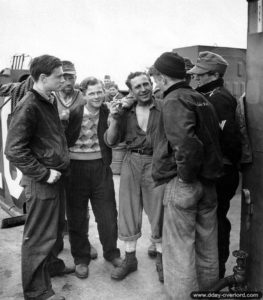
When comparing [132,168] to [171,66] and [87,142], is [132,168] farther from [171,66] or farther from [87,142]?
[171,66]

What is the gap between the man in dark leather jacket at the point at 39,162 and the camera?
2.75 meters

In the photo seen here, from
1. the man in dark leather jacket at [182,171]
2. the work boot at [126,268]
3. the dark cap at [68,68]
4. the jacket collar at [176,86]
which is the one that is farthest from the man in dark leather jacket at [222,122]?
the dark cap at [68,68]

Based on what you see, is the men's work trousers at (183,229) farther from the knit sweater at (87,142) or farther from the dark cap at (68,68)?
the dark cap at (68,68)

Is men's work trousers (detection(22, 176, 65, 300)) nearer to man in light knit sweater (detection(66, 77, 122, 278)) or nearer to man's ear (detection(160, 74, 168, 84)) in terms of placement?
man in light knit sweater (detection(66, 77, 122, 278))

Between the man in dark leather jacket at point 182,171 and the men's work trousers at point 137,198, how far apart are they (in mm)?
548

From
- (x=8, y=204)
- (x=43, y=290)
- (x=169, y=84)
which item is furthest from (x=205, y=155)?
(x=8, y=204)

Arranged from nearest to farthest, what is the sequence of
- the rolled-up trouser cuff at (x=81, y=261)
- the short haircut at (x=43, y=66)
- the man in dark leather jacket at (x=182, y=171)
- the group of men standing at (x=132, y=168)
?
1. the man in dark leather jacket at (x=182, y=171)
2. the group of men standing at (x=132, y=168)
3. the short haircut at (x=43, y=66)
4. the rolled-up trouser cuff at (x=81, y=261)

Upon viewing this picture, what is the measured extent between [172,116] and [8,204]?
367cm

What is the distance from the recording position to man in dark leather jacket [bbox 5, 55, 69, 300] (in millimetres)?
2746

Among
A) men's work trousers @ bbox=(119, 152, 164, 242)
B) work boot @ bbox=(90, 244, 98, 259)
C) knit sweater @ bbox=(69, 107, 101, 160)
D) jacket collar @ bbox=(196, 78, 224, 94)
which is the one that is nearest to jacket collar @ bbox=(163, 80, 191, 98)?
jacket collar @ bbox=(196, 78, 224, 94)

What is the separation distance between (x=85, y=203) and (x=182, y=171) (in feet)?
4.64

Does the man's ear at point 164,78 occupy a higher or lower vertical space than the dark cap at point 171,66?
lower

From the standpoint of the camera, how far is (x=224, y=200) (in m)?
3.26

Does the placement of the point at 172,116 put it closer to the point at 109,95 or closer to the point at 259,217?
the point at 259,217
